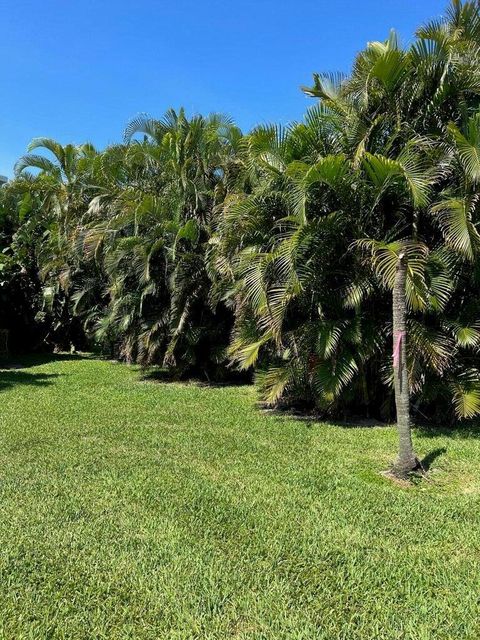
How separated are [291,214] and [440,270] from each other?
2098 mm

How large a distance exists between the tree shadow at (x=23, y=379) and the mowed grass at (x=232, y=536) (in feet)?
12.6

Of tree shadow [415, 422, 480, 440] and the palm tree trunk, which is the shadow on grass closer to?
tree shadow [415, 422, 480, 440]

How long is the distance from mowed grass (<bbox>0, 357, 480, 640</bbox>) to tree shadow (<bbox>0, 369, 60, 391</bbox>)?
385cm

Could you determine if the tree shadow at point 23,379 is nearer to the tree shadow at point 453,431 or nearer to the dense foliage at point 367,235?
the dense foliage at point 367,235

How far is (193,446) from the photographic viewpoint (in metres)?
6.02

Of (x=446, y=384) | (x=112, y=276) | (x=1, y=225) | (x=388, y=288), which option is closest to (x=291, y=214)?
(x=388, y=288)

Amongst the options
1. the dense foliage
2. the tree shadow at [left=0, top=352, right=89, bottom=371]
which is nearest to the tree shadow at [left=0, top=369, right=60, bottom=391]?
the tree shadow at [left=0, top=352, right=89, bottom=371]

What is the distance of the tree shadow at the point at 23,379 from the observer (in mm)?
10414

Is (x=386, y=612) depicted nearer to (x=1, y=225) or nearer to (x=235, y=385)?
(x=235, y=385)

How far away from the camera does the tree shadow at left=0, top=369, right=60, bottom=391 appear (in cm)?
1041

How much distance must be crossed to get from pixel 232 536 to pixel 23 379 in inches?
343

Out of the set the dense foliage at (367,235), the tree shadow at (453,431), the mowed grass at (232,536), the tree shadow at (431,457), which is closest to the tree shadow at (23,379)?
the mowed grass at (232,536)

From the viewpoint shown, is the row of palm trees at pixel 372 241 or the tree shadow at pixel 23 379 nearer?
the row of palm trees at pixel 372 241

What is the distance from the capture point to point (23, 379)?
1112 cm
